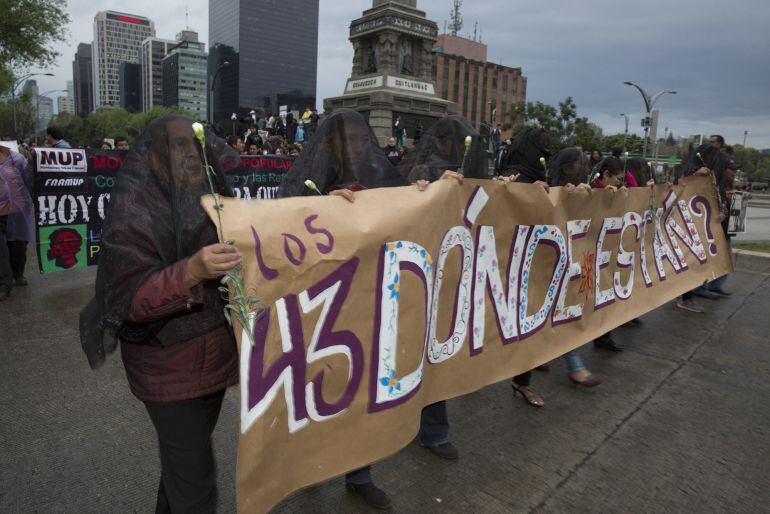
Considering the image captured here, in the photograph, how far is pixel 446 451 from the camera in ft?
9.81

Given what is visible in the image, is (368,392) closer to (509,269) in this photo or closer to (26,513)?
(509,269)

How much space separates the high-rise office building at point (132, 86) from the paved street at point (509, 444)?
177m

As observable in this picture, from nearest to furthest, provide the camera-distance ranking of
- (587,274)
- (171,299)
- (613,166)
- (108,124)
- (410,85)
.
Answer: (171,299)
(587,274)
(613,166)
(410,85)
(108,124)

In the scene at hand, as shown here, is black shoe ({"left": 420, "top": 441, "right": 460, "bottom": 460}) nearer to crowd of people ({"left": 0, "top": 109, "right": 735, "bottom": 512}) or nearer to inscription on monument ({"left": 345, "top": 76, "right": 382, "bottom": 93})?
crowd of people ({"left": 0, "top": 109, "right": 735, "bottom": 512})

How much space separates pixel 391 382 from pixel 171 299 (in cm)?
104

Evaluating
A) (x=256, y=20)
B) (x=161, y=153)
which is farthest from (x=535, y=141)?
(x=256, y=20)

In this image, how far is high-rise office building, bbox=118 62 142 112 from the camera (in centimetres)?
15862

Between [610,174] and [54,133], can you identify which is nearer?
[610,174]

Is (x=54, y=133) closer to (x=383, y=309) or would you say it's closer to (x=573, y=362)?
(x=383, y=309)

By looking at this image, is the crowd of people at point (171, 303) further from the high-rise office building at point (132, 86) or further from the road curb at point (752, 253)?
the high-rise office building at point (132, 86)

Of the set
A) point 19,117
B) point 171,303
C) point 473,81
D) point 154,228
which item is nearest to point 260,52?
point 473,81

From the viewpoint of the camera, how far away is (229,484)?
2705 millimetres

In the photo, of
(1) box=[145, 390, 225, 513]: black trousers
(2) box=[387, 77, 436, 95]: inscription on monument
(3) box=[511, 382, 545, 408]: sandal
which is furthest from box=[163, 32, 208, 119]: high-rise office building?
(1) box=[145, 390, 225, 513]: black trousers

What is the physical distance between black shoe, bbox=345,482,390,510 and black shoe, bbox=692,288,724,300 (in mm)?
5824
